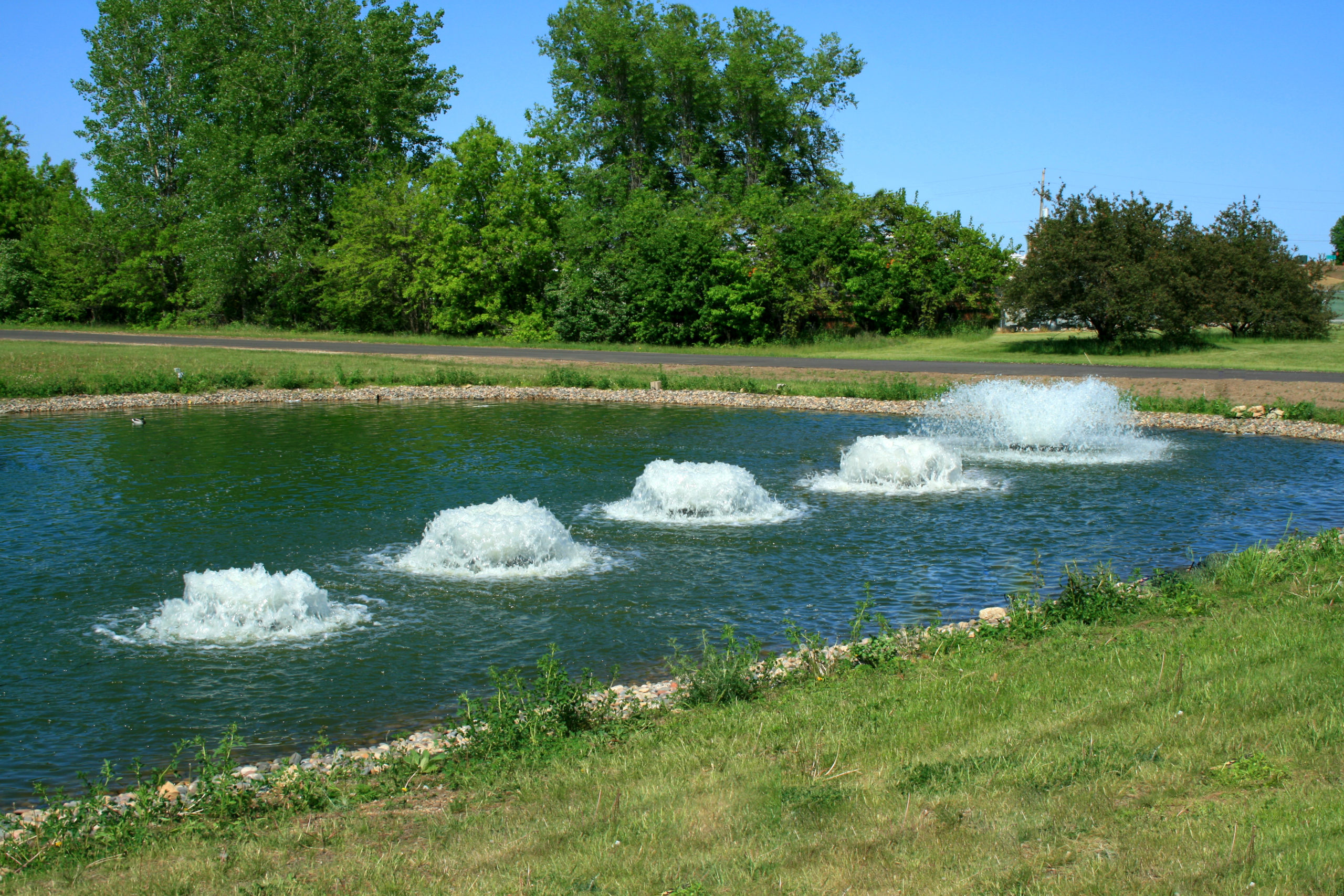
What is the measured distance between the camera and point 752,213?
176 feet

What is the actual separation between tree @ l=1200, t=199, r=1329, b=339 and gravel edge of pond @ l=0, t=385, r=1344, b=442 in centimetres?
1858

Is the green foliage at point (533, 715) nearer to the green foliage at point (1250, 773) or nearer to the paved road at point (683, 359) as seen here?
the green foliage at point (1250, 773)

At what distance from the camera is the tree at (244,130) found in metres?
57.5

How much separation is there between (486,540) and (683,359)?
2893cm

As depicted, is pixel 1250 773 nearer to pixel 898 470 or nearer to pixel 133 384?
pixel 898 470

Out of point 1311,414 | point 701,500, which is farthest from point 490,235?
point 701,500

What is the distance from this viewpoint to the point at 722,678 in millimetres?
8094

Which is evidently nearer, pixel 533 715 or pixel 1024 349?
pixel 533 715

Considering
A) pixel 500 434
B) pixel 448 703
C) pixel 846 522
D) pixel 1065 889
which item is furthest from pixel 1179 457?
pixel 1065 889

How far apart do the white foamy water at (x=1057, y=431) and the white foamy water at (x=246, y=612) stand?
47.4 ft

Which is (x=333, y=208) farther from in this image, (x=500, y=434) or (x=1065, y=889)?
(x=1065, y=889)

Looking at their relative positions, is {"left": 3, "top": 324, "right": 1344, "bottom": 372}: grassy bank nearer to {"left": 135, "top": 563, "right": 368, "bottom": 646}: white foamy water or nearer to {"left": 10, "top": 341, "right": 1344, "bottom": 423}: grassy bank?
{"left": 10, "top": 341, "right": 1344, "bottom": 423}: grassy bank

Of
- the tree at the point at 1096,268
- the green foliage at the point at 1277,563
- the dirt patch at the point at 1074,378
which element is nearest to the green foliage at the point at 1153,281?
the tree at the point at 1096,268

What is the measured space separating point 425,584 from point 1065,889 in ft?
29.7
